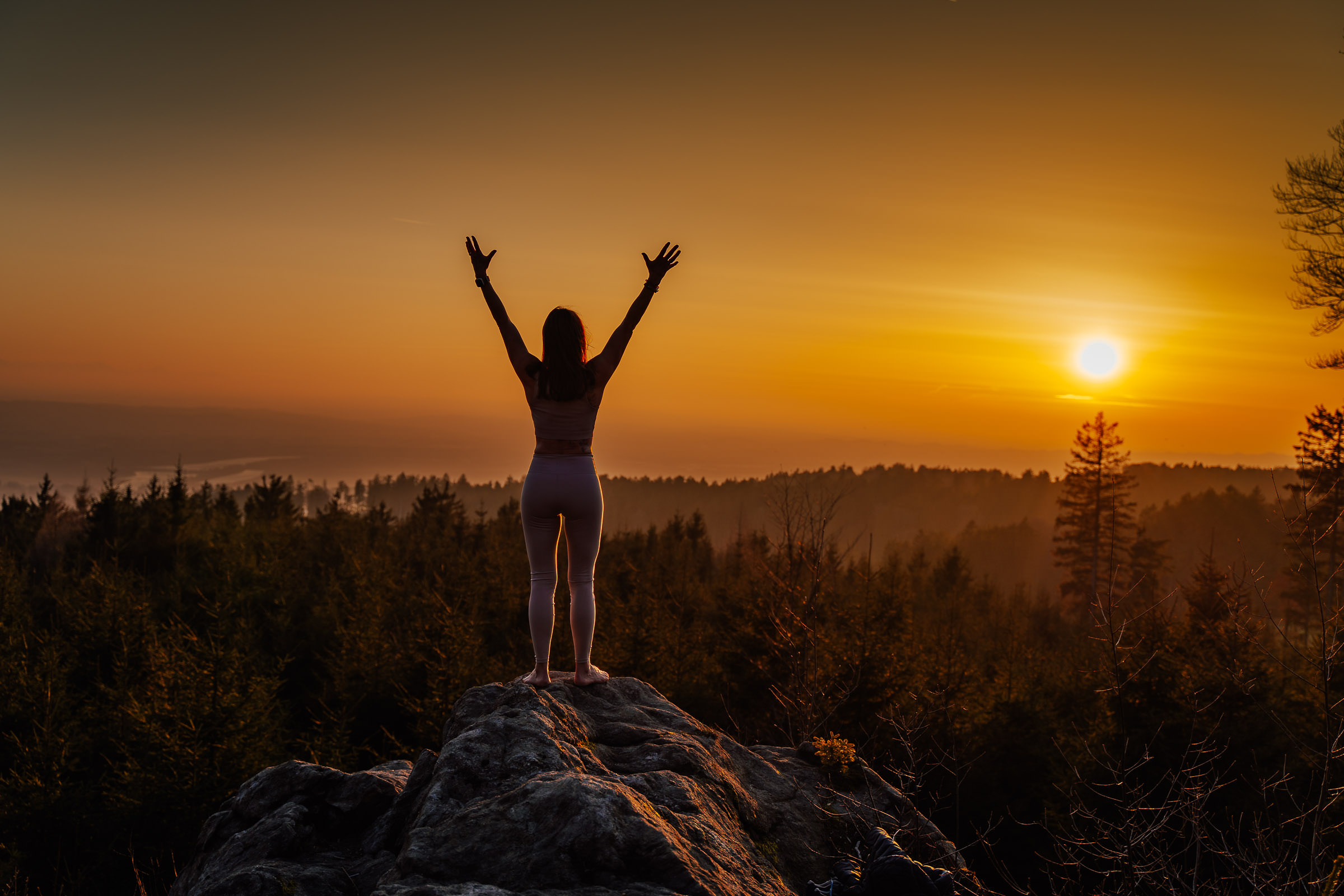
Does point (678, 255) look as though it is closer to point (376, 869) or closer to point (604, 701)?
point (604, 701)

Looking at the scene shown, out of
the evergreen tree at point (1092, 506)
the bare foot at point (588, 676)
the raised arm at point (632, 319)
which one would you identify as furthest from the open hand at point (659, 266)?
the evergreen tree at point (1092, 506)

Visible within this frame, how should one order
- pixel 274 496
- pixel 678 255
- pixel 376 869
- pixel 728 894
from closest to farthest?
pixel 728 894 → pixel 376 869 → pixel 678 255 → pixel 274 496

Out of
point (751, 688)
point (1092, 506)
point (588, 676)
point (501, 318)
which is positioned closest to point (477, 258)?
point (501, 318)

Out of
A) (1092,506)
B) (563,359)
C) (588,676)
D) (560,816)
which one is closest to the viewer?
(560,816)

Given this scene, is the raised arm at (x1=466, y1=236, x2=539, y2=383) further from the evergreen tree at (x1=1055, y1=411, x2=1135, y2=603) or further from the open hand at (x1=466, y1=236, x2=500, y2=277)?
the evergreen tree at (x1=1055, y1=411, x2=1135, y2=603)

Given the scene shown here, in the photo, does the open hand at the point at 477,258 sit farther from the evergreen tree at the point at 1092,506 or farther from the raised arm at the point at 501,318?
the evergreen tree at the point at 1092,506

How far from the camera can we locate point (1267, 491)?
161875mm

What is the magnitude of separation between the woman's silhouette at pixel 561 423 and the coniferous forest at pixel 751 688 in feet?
10.1

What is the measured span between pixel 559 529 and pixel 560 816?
7.56 feet

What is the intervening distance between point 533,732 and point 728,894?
155 centimetres

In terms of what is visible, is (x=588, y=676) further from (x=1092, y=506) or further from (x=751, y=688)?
(x=1092, y=506)

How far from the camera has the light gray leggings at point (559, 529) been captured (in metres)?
5.58

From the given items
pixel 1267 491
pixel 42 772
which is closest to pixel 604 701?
pixel 42 772

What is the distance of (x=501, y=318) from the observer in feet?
18.7
